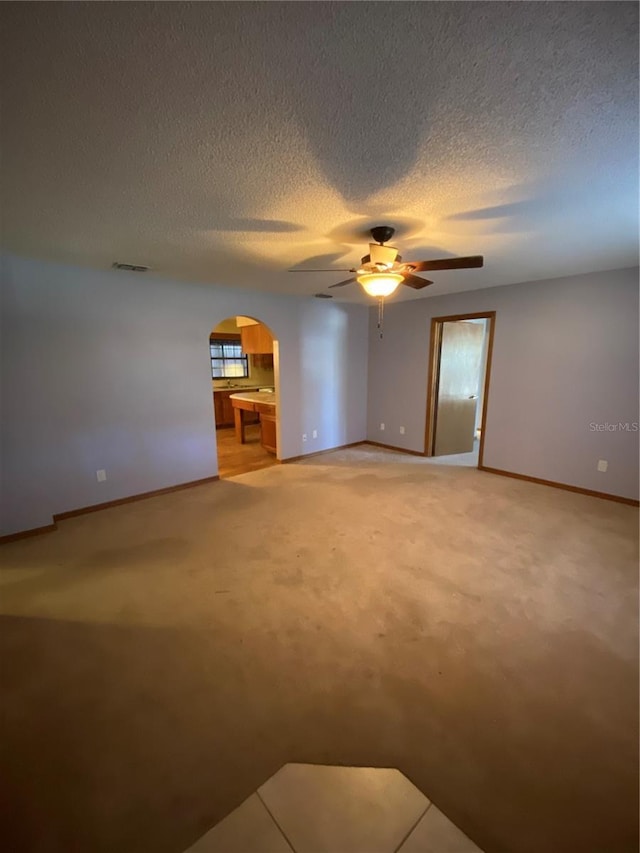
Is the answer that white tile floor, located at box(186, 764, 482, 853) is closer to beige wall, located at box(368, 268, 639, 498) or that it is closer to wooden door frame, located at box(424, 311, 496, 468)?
beige wall, located at box(368, 268, 639, 498)

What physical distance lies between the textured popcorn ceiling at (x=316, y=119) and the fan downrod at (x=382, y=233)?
7 cm

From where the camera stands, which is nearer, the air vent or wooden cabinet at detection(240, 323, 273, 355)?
the air vent

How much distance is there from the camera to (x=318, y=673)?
5.71 feet

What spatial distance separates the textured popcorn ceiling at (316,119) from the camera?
94cm

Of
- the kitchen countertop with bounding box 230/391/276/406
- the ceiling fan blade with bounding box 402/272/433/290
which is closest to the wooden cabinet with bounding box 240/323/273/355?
the kitchen countertop with bounding box 230/391/276/406

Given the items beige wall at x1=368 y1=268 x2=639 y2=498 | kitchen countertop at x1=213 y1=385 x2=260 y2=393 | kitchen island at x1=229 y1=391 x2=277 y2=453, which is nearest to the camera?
beige wall at x1=368 y1=268 x2=639 y2=498

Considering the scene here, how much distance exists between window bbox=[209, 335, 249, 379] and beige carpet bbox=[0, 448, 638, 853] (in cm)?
517

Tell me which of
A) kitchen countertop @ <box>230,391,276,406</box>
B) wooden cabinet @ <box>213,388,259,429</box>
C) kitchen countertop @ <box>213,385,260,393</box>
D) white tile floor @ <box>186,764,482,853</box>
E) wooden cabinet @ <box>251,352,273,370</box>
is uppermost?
wooden cabinet @ <box>251,352,273,370</box>

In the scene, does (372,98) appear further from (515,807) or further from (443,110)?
(515,807)

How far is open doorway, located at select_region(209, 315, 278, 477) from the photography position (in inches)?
206

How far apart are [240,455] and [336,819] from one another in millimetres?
4588

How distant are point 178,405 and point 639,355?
4754mm

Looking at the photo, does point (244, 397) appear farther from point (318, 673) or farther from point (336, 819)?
point (336, 819)

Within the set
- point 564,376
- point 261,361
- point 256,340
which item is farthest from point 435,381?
point 261,361
